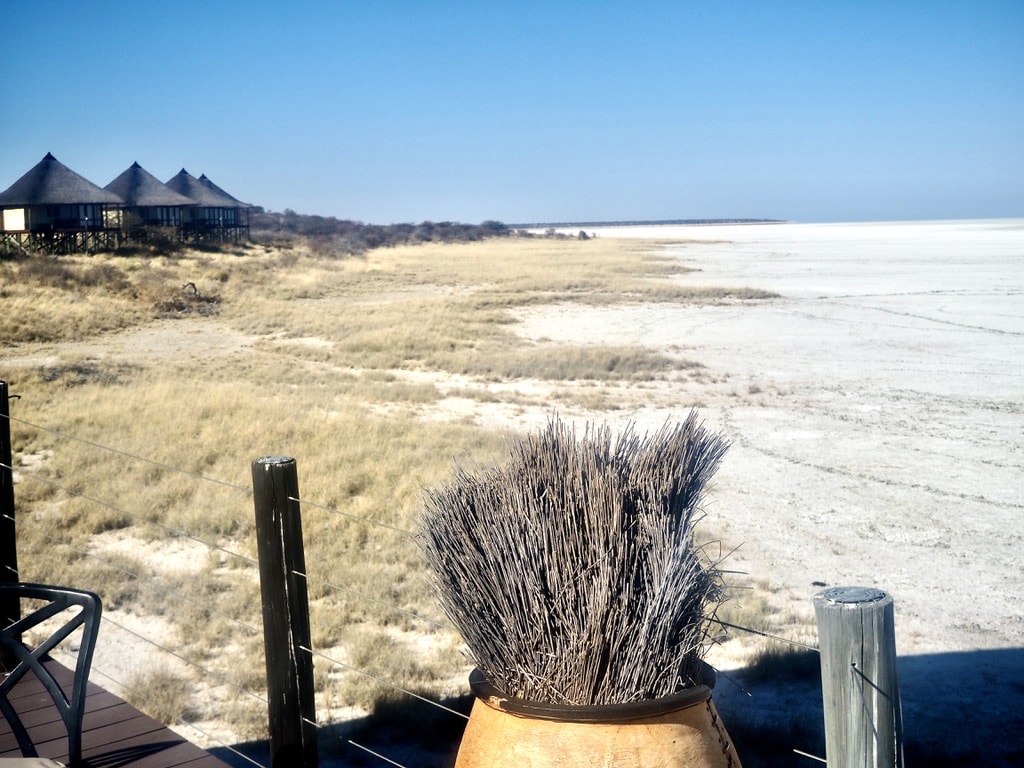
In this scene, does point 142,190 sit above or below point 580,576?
above

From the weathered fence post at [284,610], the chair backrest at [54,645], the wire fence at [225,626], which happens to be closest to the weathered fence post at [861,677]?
the weathered fence post at [284,610]

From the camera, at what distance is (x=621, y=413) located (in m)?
13.0

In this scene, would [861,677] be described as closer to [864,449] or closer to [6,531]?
[6,531]

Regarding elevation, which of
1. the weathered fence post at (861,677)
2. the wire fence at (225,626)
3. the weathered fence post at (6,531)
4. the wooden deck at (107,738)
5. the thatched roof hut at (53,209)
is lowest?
the wire fence at (225,626)

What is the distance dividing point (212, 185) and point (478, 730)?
214 feet

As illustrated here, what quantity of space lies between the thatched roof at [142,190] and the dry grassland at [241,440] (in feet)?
69.6

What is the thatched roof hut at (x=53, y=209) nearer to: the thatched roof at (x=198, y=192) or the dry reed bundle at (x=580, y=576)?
the thatched roof at (x=198, y=192)

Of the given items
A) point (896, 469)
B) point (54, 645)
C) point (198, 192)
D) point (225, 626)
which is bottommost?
point (225, 626)

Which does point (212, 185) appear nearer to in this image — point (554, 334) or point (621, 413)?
point (554, 334)

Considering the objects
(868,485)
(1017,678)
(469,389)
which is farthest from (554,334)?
(1017,678)

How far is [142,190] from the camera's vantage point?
2010 inches

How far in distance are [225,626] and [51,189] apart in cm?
3982

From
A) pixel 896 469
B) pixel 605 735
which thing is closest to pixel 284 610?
pixel 605 735

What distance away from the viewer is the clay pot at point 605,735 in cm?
200
